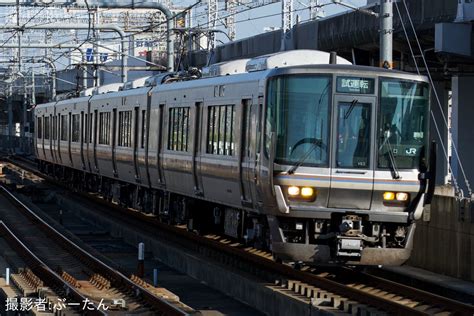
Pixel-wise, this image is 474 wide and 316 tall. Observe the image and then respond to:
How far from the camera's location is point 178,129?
781 inches

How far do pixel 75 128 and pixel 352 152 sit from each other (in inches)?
793

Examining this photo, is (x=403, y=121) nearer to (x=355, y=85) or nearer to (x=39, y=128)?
(x=355, y=85)

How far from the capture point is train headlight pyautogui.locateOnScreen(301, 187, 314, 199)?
13.8 m

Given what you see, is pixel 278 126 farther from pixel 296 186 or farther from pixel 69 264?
pixel 69 264

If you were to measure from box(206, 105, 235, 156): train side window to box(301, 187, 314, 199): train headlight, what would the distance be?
2.45 m

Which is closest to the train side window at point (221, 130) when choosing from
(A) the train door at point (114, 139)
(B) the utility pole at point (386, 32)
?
(B) the utility pole at point (386, 32)

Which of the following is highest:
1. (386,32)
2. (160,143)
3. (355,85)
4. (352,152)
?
(386,32)

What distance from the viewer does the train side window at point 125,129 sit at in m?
24.5

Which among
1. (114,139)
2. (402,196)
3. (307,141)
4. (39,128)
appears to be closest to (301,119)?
(307,141)

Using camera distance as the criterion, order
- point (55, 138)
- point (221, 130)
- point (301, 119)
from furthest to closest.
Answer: point (55, 138)
point (221, 130)
point (301, 119)

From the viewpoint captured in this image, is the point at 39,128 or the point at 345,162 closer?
the point at 345,162

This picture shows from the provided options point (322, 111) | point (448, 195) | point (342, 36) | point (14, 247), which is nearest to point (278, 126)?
point (322, 111)

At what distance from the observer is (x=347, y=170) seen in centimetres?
1383

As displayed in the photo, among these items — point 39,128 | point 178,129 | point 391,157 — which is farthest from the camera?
point 39,128
